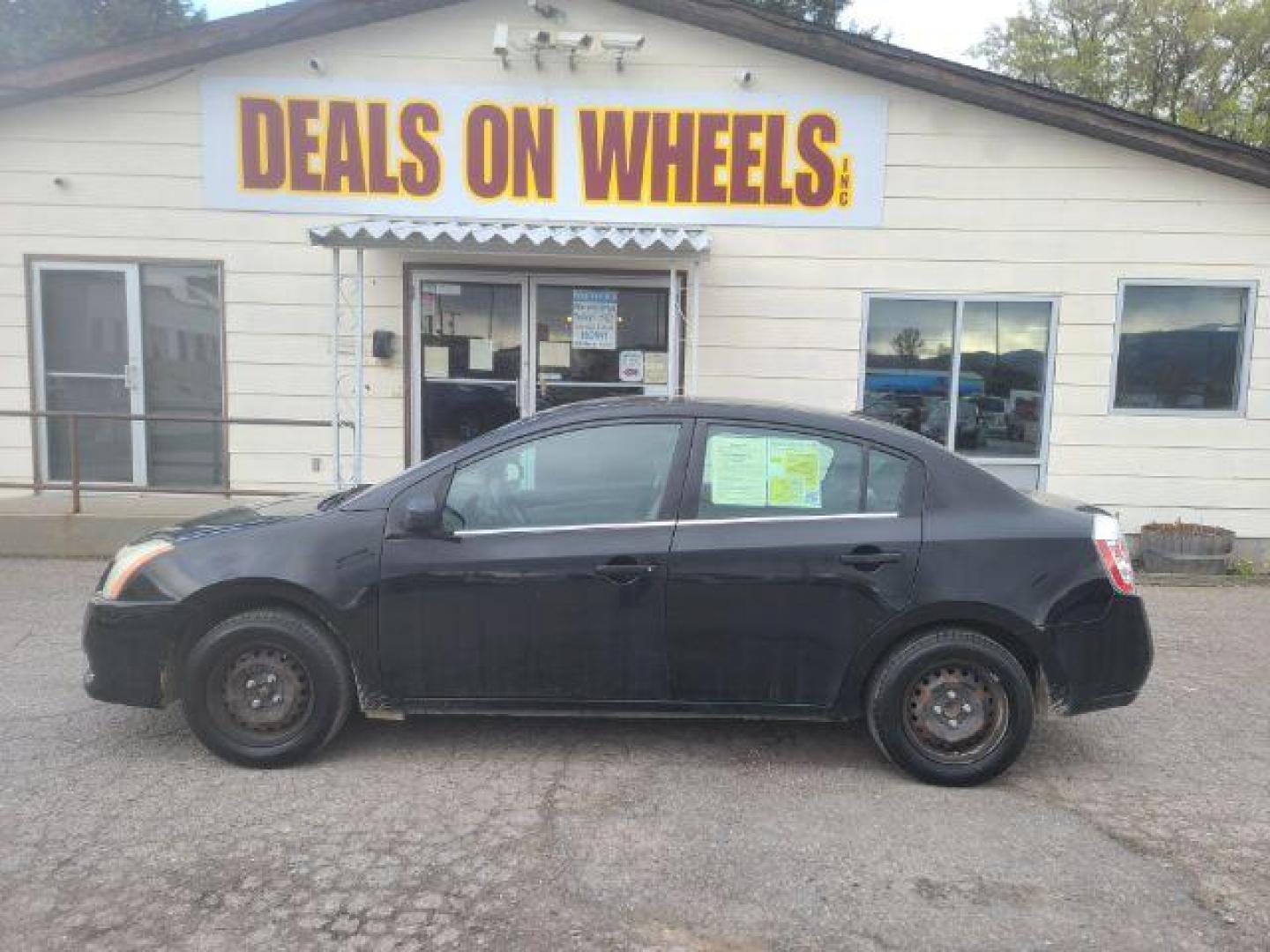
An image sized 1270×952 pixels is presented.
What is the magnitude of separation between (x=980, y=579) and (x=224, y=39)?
7.60 m

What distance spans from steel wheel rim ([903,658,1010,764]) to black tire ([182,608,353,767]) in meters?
2.36

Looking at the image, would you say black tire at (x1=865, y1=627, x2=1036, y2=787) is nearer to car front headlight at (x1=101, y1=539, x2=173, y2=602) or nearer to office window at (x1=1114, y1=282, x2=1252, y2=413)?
car front headlight at (x1=101, y1=539, x2=173, y2=602)

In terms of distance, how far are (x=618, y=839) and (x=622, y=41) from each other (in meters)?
6.70

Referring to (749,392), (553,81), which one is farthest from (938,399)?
(553,81)

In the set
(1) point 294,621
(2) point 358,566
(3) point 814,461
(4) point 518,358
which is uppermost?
(4) point 518,358

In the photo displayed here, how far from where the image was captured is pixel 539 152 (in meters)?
8.34

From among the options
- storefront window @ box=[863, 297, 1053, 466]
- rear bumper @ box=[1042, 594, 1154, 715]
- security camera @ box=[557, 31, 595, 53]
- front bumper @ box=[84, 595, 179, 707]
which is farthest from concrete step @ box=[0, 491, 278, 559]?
rear bumper @ box=[1042, 594, 1154, 715]

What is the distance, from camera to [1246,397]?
8.38 meters

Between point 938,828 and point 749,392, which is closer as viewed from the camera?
point 938,828

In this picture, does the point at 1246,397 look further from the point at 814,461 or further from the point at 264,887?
the point at 264,887

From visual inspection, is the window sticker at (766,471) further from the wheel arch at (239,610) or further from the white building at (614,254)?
the white building at (614,254)

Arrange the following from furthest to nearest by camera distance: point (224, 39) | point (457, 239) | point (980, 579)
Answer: point (224, 39) < point (457, 239) < point (980, 579)

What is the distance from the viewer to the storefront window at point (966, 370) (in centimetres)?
851

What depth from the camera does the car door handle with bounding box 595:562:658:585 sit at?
387cm
